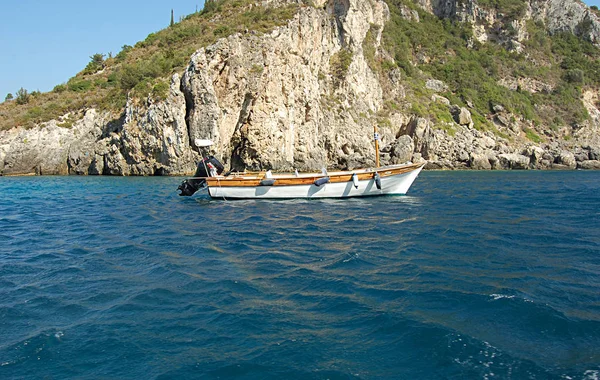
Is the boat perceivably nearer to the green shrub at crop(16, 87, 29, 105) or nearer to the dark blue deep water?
the dark blue deep water

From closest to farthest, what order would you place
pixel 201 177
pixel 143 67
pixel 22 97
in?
pixel 201 177, pixel 143 67, pixel 22 97

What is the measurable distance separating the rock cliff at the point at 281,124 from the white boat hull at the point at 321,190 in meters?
19.3

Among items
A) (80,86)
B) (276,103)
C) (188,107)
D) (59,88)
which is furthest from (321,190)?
(59,88)

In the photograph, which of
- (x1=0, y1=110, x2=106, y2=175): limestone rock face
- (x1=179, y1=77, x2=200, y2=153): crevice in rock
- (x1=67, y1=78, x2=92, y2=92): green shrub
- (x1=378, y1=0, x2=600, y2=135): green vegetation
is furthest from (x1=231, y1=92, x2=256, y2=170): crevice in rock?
(x1=378, y1=0, x2=600, y2=135): green vegetation

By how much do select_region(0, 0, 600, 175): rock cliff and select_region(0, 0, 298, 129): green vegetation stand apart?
5.05 feet

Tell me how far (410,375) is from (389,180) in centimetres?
1499

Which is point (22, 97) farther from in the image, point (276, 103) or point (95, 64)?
point (276, 103)

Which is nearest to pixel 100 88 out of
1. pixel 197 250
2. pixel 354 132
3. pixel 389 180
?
pixel 354 132

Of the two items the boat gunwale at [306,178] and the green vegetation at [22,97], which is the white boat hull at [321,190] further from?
the green vegetation at [22,97]

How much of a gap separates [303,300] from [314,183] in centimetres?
1206

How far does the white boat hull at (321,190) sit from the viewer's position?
18.3m

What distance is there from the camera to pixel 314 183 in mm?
18031

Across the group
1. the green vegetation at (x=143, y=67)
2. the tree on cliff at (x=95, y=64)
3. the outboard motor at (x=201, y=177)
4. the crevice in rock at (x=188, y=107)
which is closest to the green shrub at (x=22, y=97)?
the green vegetation at (x=143, y=67)

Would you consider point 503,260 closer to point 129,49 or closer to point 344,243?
point 344,243
